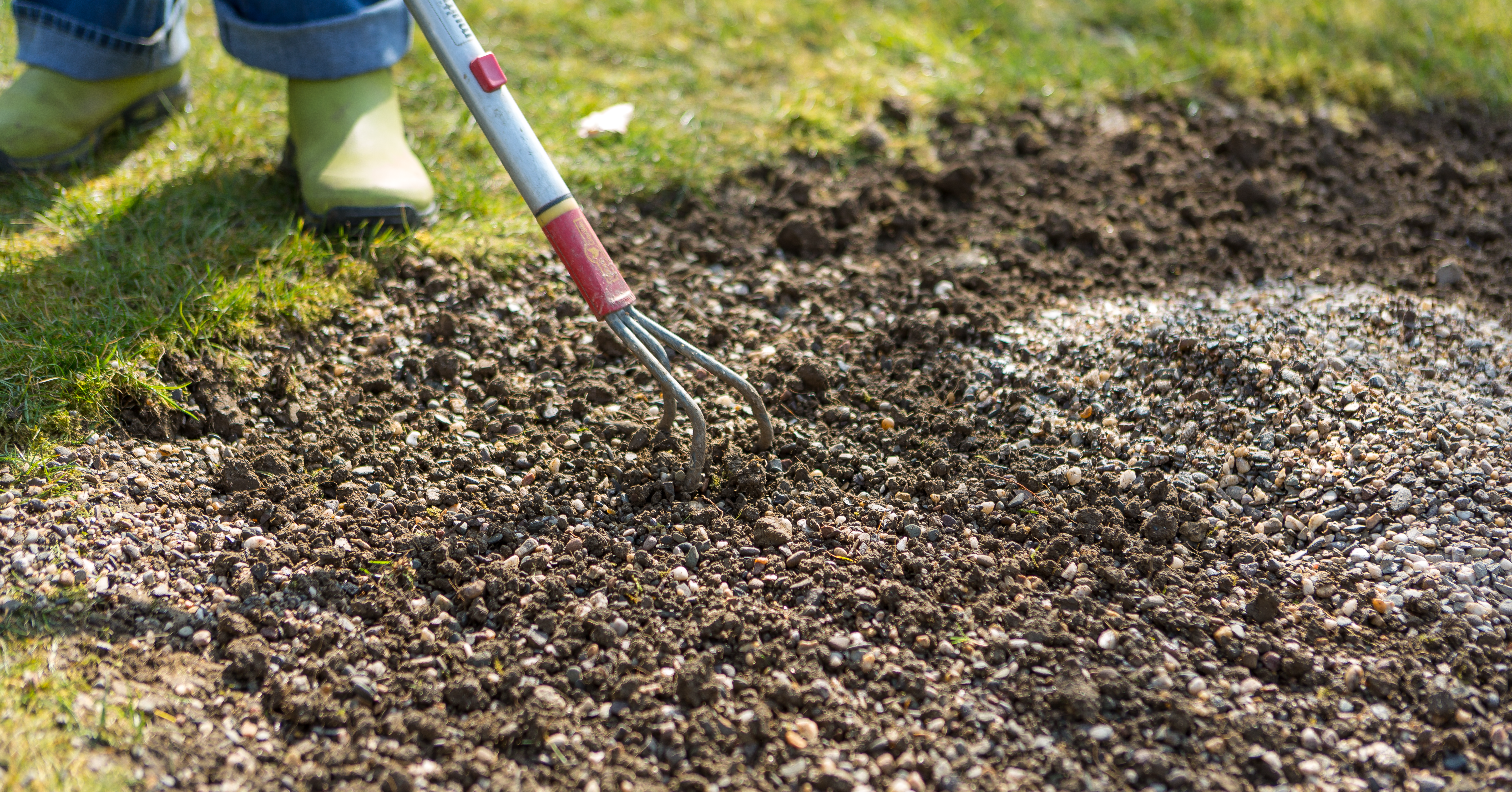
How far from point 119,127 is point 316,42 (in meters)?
0.91

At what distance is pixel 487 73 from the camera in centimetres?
213

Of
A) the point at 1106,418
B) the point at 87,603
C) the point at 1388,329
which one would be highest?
the point at 1388,329

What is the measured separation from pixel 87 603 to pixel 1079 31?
402 centimetres

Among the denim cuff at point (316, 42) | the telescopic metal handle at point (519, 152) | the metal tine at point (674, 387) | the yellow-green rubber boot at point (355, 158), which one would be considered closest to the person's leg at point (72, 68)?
the denim cuff at point (316, 42)

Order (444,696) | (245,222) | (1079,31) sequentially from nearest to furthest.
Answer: (444,696)
(245,222)
(1079,31)

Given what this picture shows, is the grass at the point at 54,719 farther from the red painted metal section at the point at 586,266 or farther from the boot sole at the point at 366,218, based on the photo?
the boot sole at the point at 366,218

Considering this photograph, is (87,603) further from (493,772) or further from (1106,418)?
(1106,418)

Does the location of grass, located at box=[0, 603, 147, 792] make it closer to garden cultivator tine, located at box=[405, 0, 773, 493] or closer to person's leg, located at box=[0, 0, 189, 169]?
garden cultivator tine, located at box=[405, 0, 773, 493]

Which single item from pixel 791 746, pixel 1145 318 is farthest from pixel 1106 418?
pixel 791 746

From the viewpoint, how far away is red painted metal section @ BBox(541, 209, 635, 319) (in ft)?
7.02

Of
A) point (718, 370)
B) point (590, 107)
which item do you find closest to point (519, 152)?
point (718, 370)

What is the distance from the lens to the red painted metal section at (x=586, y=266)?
2141 mm

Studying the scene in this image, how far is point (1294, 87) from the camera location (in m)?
3.87

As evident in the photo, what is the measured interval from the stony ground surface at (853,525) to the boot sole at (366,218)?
0.56 feet
